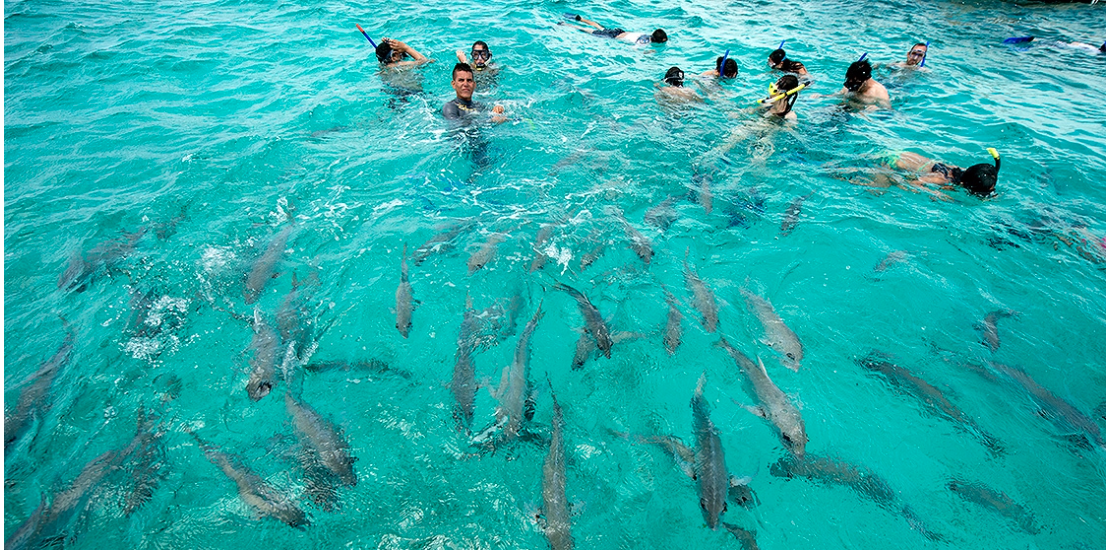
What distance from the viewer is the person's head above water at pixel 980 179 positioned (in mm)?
7832

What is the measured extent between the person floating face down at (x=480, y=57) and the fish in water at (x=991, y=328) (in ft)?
36.1

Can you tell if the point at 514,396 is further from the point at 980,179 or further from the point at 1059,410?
the point at 980,179

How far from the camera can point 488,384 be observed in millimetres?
5434

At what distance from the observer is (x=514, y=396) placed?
5234mm

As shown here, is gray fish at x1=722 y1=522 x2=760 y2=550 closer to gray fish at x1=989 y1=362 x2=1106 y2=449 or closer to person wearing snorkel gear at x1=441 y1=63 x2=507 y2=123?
gray fish at x1=989 y1=362 x2=1106 y2=449

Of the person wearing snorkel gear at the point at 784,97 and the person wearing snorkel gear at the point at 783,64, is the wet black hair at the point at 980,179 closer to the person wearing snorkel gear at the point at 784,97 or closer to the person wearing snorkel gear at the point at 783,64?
the person wearing snorkel gear at the point at 784,97

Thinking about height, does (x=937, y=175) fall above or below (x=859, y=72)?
below

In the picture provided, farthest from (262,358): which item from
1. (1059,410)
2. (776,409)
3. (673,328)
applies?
(1059,410)

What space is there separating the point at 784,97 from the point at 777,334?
5906 millimetres

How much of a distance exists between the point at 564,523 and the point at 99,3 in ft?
74.8

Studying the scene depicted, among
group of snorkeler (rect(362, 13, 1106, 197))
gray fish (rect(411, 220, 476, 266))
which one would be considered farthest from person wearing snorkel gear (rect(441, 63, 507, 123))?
gray fish (rect(411, 220, 476, 266))

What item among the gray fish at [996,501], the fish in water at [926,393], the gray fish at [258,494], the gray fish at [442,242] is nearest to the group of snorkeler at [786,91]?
the gray fish at [442,242]

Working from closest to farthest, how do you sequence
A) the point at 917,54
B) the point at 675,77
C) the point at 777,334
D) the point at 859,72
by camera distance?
the point at 777,334 < the point at 859,72 < the point at 675,77 < the point at 917,54

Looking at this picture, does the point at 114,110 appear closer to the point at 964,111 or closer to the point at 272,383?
the point at 272,383
